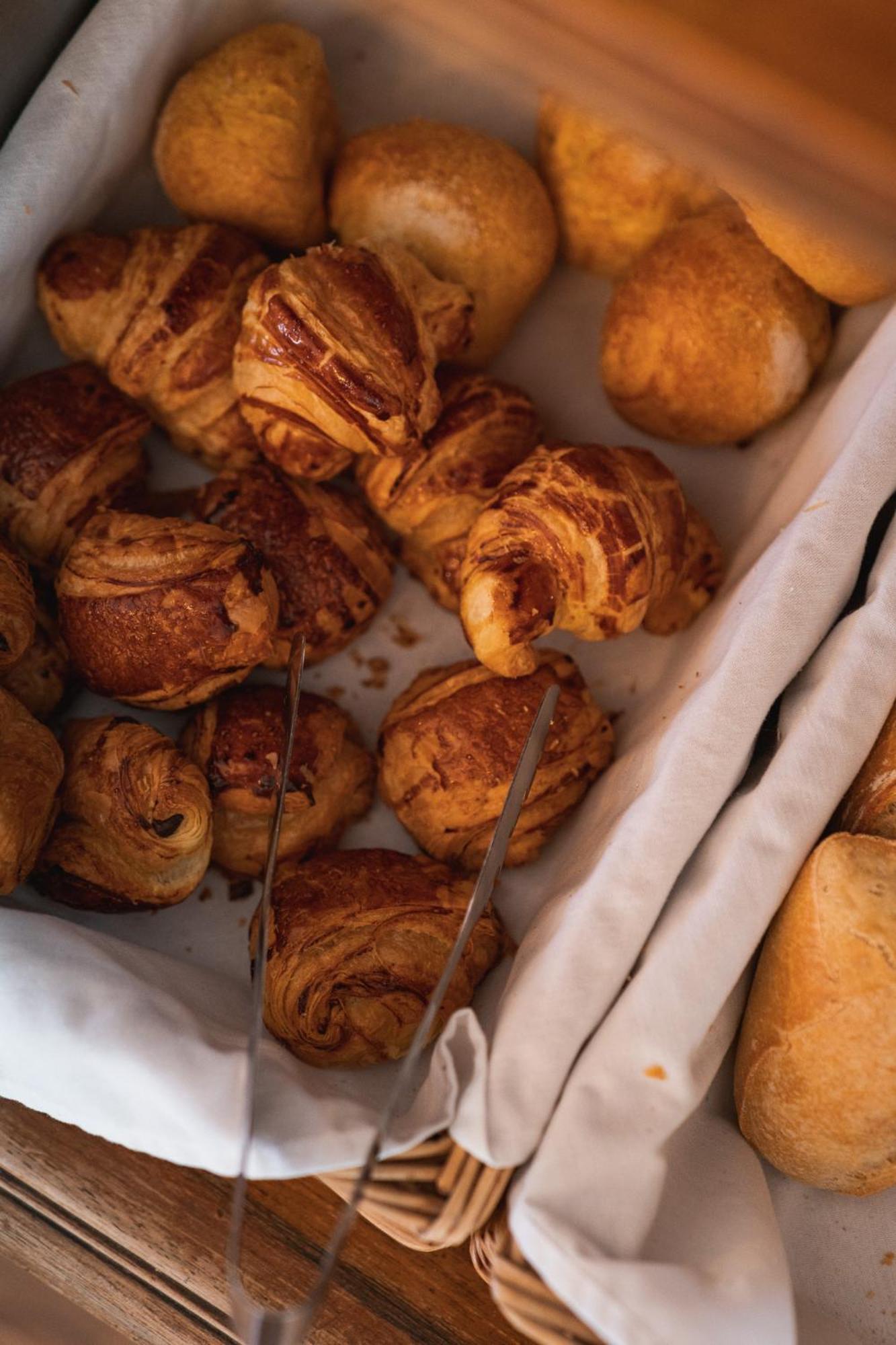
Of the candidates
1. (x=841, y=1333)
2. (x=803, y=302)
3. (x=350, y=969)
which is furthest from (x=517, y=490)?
(x=841, y=1333)

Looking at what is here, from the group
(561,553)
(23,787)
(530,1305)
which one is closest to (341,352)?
(561,553)

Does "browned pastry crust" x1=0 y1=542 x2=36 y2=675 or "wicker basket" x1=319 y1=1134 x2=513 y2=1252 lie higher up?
"browned pastry crust" x1=0 y1=542 x2=36 y2=675

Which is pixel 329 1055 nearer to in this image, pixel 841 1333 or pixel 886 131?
pixel 841 1333

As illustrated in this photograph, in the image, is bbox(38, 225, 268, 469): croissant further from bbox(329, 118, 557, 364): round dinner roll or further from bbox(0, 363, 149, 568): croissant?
bbox(329, 118, 557, 364): round dinner roll

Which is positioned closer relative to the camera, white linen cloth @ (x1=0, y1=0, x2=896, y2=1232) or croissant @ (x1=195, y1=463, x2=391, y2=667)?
white linen cloth @ (x1=0, y1=0, x2=896, y2=1232)

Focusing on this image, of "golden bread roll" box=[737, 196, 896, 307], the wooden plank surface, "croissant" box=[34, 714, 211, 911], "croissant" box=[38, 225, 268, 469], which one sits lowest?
the wooden plank surface

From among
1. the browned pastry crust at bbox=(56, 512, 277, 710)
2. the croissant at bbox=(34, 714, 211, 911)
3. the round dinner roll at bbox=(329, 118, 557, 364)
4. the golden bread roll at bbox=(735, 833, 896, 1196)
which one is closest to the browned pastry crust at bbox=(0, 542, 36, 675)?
the browned pastry crust at bbox=(56, 512, 277, 710)

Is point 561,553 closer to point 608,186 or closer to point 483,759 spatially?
point 483,759
